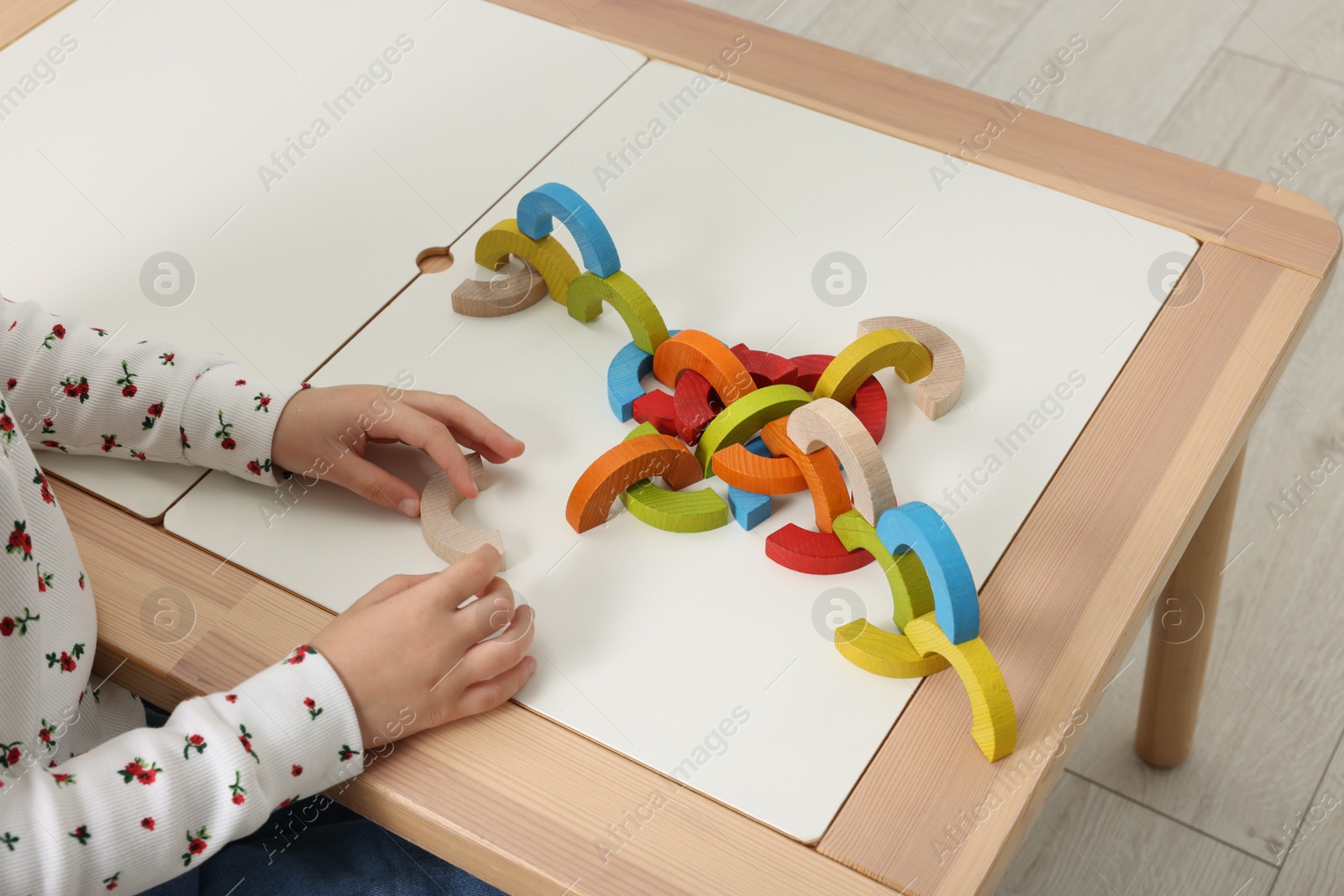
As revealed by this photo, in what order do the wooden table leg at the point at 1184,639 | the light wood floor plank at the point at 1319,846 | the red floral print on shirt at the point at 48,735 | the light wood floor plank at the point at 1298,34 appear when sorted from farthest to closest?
1. the light wood floor plank at the point at 1298,34
2. the light wood floor plank at the point at 1319,846
3. the wooden table leg at the point at 1184,639
4. the red floral print on shirt at the point at 48,735

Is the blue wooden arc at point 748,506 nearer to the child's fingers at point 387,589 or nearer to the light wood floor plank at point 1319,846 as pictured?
the child's fingers at point 387,589

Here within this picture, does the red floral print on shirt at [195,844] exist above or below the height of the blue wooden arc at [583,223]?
below

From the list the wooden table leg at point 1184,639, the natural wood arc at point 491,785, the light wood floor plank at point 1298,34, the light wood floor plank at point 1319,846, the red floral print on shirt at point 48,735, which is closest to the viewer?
the natural wood arc at point 491,785

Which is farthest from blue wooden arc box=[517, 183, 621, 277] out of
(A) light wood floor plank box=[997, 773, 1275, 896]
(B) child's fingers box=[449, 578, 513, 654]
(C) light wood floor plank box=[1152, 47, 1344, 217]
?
(C) light wood floor plank box=[1152, 47, 1344, 217]

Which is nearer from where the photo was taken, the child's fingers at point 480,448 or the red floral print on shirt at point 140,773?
the red floral print on shirt at point 140,773

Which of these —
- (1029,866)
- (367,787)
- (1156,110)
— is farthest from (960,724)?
(1156,110)

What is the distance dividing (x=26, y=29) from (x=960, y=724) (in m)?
0.94

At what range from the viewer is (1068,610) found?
0.62m

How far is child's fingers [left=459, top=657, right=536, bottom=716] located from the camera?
61 cm

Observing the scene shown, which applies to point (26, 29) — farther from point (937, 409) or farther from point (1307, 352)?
point (1307, 352)

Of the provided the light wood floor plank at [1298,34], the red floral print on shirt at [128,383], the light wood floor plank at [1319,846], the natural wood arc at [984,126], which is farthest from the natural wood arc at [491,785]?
the light wood floor plank at [1298,34]

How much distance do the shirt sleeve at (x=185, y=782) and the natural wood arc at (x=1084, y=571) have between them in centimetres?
26

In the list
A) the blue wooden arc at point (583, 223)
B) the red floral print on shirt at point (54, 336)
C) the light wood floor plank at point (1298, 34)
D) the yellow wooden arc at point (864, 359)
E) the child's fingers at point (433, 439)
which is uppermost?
the light wood floor plank at point (1298, 34)

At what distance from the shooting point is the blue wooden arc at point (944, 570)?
59cm
